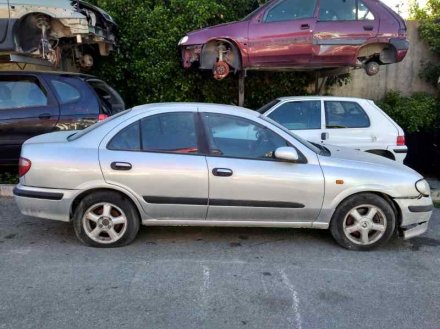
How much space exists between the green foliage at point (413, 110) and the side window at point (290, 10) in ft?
9.68

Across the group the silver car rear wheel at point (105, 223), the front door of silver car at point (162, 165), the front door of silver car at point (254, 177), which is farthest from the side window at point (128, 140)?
the front door of silver car at point (254, 177)

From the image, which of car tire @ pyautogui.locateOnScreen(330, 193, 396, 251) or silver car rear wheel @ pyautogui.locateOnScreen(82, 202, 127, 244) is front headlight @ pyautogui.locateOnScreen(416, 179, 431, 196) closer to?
car tire @ pyautogui.locateOnScreen(330, 193, 396, 251)

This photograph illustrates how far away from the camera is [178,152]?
4.29 m

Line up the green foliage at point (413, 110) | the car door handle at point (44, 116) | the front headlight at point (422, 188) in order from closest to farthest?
the front headlight at point (422, 188) → the car door handle at point (44, 116) → the green foliage at point (413, 110)

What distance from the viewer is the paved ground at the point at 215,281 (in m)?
3.16

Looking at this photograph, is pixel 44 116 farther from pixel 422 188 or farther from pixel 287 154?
pixel 422 188

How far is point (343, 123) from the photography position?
6.66m

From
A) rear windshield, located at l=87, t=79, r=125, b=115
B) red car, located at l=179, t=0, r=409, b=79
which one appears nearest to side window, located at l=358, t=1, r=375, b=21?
red car, located at l=179, t=0, r=409, b=79

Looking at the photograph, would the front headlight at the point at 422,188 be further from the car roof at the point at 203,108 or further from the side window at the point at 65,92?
the side window at the point at 65,92

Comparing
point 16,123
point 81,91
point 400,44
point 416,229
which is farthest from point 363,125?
point 16,123

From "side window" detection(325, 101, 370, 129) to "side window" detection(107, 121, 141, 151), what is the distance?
132 inches

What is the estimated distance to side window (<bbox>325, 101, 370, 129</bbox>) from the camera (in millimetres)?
6652

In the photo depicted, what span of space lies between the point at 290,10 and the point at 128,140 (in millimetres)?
4451

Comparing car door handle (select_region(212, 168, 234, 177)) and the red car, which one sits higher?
the red car
